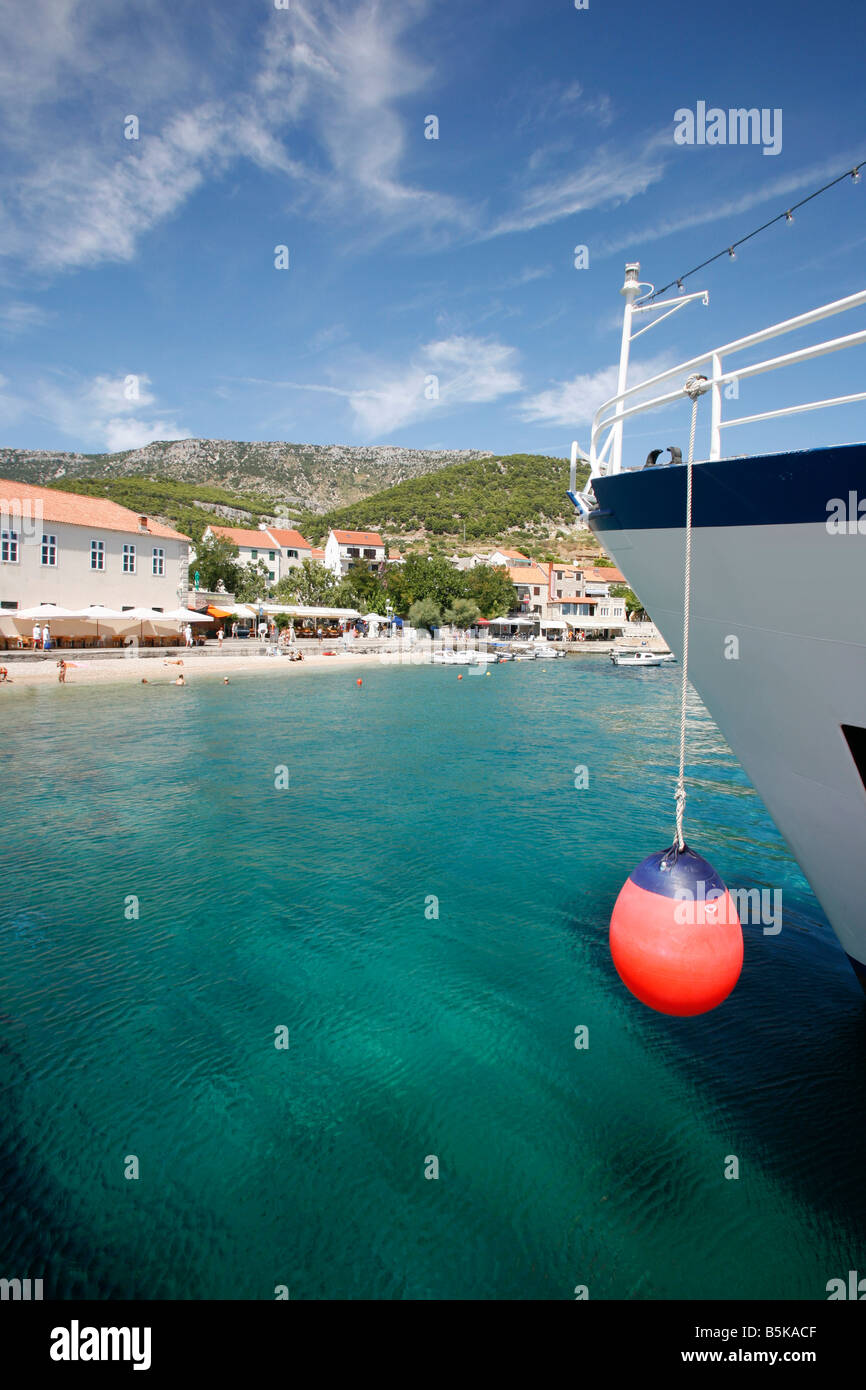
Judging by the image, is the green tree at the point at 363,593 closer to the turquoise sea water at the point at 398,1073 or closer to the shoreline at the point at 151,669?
the shoreline at the point at 151,669

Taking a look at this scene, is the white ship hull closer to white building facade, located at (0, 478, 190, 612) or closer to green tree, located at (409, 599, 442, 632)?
white building facade, located at (0, 478, 190, 612)

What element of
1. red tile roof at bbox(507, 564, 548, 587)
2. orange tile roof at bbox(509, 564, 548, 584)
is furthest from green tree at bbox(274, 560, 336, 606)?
orange tile roof at bbox(509, 564, 548, 584)

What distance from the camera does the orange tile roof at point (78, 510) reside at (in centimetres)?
4069

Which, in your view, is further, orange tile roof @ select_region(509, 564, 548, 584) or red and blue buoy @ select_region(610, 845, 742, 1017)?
orange tile roof @ select_region(509, 564, 548, 584)

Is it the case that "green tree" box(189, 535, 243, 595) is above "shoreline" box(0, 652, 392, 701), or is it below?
above

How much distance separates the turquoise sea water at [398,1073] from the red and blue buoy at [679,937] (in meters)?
1.96

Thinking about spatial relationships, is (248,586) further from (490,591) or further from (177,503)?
(177,503)

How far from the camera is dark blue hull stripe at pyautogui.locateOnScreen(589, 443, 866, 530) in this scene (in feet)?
13.9

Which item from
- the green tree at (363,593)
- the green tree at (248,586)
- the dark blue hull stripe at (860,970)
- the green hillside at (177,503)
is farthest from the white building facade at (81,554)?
the green hillside at (177,503)

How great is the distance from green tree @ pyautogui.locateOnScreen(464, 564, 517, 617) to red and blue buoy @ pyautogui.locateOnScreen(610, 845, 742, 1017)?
74345 millimetres

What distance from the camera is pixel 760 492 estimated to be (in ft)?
15.6
